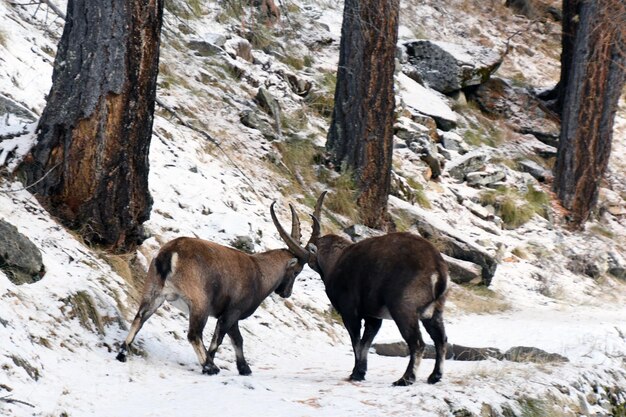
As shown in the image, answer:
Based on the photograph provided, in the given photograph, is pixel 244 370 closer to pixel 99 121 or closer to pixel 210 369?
pixel 210 369

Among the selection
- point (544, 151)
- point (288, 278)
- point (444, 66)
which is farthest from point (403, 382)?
point (444, 66)

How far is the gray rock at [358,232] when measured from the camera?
12320 millimetres

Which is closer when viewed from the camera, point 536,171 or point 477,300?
point 477,300

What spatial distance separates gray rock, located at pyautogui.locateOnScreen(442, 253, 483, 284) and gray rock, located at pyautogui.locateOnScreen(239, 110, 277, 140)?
362 centimetres

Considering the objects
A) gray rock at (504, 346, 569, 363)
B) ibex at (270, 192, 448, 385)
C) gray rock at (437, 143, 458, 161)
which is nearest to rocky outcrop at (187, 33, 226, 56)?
gray rock at (437, 143, 458, 161)

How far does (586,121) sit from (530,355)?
10050 mm

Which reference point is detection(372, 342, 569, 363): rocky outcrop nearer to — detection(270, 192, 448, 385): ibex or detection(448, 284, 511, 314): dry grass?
detection(270, 192, 448, 385): ibex

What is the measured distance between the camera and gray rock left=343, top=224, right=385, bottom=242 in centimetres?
1232

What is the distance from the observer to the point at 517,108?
21078 millimetres

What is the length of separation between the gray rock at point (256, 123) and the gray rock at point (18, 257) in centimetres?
715

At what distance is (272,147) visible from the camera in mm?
14172

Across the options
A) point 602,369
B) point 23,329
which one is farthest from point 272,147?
point 23,329

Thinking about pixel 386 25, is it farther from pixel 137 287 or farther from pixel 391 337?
pixel 137 287

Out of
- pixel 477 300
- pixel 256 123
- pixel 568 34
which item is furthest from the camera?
pixel 568 34
